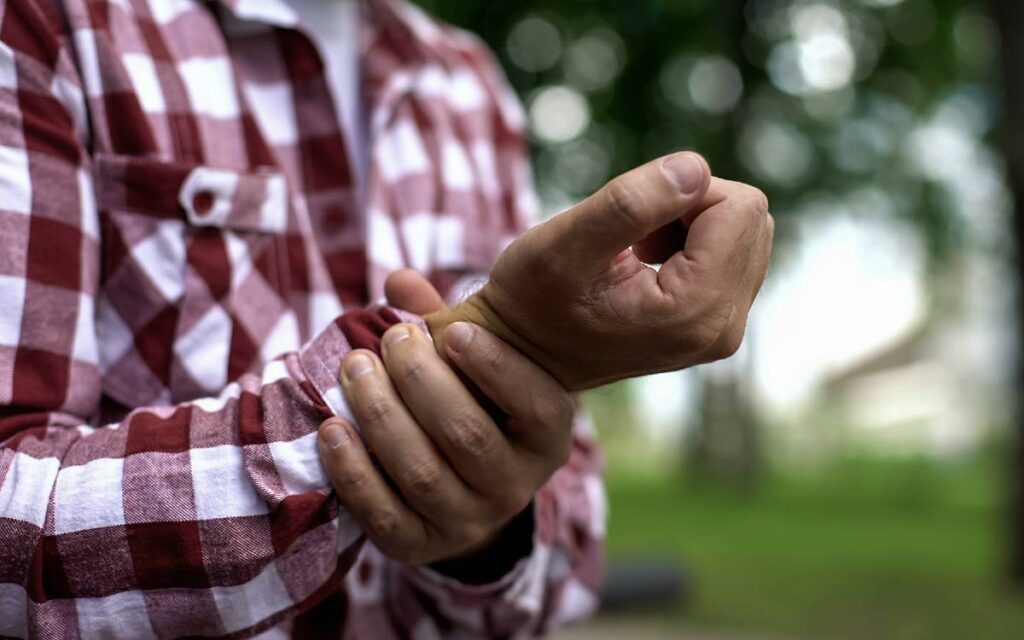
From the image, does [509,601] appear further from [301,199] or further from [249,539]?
[301,199]

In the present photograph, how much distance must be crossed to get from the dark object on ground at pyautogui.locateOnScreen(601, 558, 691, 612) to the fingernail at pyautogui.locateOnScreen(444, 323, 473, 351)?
16.1ft

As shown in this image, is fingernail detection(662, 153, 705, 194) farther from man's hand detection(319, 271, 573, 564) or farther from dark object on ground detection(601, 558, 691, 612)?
dark object on ground detection(601, 558, 691, 612)

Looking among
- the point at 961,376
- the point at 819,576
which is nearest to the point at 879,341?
the point at 961,376

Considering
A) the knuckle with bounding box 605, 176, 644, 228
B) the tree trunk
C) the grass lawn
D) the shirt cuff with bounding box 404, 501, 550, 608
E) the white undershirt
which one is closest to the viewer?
the knuckle with bounding box 605, 176, 644, 228

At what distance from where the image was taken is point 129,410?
1.32 meters

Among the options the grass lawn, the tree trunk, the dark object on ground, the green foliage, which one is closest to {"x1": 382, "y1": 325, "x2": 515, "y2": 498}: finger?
the grass lawn

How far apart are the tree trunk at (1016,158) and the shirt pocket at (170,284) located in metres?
5.31

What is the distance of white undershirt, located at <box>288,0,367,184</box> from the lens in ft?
5.58

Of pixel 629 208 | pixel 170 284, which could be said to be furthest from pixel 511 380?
pixel 170 284

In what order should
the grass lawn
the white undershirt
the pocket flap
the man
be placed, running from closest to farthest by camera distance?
the man < the pocket flap < the white undershirt < the grass lawn

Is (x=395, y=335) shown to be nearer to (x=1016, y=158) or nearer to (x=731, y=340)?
(x=731, y=340)

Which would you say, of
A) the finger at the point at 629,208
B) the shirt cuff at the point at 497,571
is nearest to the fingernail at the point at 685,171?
the finger at the point at 629,208

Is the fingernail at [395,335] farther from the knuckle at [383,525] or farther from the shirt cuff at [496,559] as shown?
the shirt cuff at [496,559]

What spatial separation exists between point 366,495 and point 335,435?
79mm
